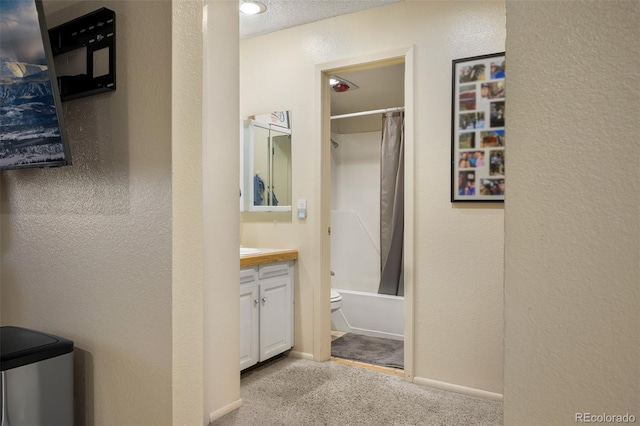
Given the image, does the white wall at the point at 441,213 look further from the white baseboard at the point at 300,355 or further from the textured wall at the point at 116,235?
the textured wall at the point at 116,235

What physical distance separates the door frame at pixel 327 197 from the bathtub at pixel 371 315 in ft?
2.82

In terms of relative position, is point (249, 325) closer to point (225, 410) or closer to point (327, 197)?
point (225, 410)

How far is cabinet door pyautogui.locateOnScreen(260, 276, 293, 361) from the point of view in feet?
9.66

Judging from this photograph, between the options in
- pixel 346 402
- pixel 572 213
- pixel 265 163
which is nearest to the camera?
pixel 572 213

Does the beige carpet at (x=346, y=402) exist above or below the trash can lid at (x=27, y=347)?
below

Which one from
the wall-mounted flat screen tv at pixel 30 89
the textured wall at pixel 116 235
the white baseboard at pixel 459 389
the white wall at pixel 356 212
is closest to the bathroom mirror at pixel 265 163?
the white baseboard at pixel 459 389

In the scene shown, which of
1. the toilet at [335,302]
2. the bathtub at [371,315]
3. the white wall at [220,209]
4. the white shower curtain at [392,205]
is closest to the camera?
the white wall at [220,209]

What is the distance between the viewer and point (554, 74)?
86 centimetres

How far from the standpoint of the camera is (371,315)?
157 inches

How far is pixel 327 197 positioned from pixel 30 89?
6.90 feet

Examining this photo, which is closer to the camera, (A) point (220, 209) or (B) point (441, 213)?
(A) point (220, 209)

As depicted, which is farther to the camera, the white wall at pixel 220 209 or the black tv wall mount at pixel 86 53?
the white wall at pixel 220 209

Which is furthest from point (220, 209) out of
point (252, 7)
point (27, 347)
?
point (252, 7)

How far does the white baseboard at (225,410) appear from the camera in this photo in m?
2.24
